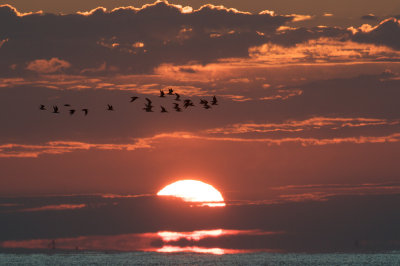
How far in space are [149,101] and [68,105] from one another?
605 inches

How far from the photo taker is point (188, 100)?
136 metres

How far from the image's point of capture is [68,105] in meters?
124

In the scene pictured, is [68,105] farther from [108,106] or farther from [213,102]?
[213,102]

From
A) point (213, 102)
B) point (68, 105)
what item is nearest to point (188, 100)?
point (213, 102)

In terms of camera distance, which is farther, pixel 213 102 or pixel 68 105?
pixel 213 102

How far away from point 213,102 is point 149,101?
9.72 m

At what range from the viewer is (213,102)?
133875mm

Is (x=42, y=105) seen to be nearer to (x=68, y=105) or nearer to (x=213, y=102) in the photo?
(x=68, y=105)

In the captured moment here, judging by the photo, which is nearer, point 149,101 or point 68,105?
point 68,105

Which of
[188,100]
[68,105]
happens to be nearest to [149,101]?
[188,100]

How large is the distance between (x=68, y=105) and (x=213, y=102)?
22.6 m

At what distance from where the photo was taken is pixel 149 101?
135000 mm

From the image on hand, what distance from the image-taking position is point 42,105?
136 m

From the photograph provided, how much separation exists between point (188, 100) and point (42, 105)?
72.7 feet
